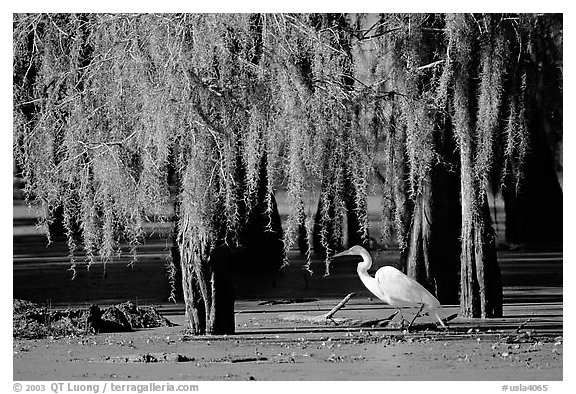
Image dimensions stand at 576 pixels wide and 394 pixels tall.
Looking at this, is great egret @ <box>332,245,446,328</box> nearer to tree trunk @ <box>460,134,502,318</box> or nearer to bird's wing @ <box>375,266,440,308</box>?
bird's wing @ <box>375,266,440,308</box>

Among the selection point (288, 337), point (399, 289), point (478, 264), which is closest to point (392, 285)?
point (399, 289)

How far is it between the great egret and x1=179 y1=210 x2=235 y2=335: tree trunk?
0.58 metres

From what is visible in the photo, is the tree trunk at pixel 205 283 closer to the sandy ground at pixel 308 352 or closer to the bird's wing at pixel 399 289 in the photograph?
the sandy ground at pixel 308 352

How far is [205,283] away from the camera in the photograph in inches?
254

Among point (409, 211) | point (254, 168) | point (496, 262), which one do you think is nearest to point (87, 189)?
point (254, 168)

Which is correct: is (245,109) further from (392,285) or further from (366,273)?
(392,285)

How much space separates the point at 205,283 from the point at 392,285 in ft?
2.88

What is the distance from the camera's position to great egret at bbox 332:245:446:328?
21.7 ft

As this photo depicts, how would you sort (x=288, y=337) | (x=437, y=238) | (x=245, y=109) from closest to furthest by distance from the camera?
(x=245, y=109)
(x=288, y=337)
(x=437, y=238)

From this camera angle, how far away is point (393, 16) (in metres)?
6.37

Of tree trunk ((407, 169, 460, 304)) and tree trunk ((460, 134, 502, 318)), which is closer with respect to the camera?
tree trunk ((460, 134, 502, 318))

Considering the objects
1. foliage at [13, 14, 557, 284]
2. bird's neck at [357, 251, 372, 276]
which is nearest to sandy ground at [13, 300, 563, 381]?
bird's neck at [357, 251, 372, 276]

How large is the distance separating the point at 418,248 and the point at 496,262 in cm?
38
